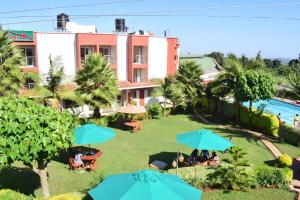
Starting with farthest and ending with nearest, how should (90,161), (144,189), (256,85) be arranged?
(256,85)
(90,161)
(144,189)

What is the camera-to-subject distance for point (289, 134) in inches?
944

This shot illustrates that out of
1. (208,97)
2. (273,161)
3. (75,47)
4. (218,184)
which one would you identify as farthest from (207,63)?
(218,184)

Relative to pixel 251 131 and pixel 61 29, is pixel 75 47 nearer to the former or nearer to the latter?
pixel 61 29

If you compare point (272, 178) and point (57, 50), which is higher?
point (57, 50)

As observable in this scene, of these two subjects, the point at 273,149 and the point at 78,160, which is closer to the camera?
the point at 78,160

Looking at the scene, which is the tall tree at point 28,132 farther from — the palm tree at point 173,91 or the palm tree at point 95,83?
the palm tree at point 173,91

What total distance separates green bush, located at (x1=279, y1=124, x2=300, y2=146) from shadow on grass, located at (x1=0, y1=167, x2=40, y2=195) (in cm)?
1822

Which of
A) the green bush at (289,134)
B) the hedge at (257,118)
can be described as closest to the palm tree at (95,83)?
the hedge at (257,118)

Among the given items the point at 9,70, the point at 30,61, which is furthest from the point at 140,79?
the point at 9,70

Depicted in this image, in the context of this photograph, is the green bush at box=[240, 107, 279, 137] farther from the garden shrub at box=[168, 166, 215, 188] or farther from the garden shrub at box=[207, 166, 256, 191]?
the garden shrub at box=[168, 166, 215, 188]

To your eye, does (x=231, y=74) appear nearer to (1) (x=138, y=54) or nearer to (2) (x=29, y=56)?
(1) (x=138, y=54)

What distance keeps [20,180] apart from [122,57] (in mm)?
23991

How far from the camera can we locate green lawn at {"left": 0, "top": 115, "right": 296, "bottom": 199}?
1537cm

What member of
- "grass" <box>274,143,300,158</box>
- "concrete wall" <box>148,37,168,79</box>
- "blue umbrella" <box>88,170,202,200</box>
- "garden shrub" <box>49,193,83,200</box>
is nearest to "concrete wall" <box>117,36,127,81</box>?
"concrete wall" <box>148,37,168,79</box>
